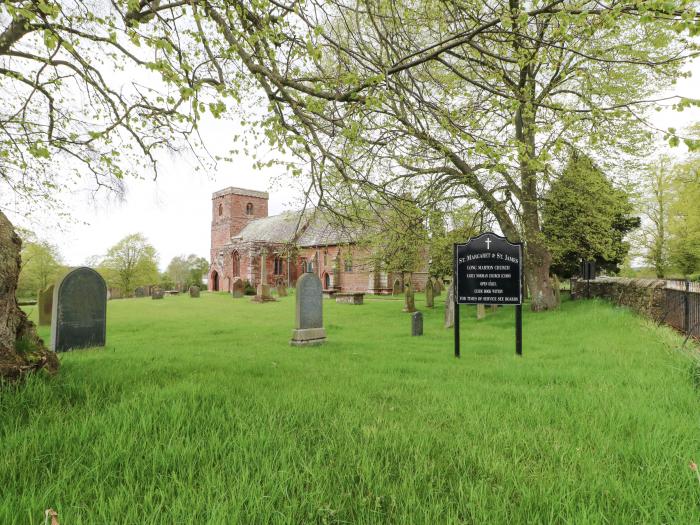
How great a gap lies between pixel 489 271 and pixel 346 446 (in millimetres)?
5725

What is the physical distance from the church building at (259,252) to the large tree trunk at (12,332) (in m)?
31.1

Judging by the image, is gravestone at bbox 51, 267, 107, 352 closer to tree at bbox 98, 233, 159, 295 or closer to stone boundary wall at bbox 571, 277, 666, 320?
stone boundary wall at bbox 571, 277, 666, 320

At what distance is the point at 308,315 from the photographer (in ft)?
30.8

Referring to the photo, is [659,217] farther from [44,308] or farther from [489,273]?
[44,308]

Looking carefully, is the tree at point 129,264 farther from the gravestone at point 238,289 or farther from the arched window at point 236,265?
the gravestone at point 238,289

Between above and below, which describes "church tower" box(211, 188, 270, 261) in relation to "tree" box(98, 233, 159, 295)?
above

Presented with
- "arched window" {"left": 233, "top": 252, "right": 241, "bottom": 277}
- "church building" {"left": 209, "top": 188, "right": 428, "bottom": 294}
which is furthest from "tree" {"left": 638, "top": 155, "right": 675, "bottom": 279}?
"arched window" {"left": 233, "top": 252, "right": 241, "bottom": 277}

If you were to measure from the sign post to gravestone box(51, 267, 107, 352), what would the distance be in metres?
7.36

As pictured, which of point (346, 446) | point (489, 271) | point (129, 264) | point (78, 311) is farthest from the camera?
point (129, 264)

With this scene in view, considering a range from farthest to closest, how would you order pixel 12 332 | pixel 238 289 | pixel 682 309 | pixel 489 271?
1. pixel 238 289
2. pixel 682 309
3. pixel 489 271
4. pixel 12 332

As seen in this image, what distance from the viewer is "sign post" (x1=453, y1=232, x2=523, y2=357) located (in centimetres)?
752

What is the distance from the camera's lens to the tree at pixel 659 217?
30.2m

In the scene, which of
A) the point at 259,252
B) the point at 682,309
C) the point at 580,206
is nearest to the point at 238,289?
the point at 259,252

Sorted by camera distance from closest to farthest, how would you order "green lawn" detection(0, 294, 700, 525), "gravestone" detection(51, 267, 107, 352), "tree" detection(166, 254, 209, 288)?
"green lawn" detection(0, 294, 700, 525) < "gravestone" detection(51, 267, 107, 352) < "tree" detection(166, 254, 209, 288)
